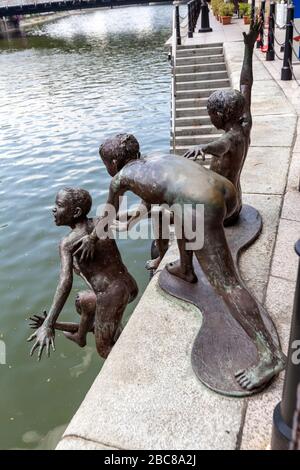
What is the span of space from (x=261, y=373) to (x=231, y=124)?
2249mm

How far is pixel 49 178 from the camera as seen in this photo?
467 inches

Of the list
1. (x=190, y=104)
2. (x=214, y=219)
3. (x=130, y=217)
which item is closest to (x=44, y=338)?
(x=130, y=217)

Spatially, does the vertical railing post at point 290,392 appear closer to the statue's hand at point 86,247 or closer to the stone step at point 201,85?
the statue's hand at point 86,247

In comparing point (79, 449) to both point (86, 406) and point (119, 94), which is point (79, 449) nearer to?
point (86, 406)

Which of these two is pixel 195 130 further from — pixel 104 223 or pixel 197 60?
pixel 104 223

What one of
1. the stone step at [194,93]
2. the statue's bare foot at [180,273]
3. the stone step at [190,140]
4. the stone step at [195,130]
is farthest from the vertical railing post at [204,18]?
the statue's bare foot at [180,273]

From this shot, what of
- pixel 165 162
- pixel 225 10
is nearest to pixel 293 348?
pixel 165 162

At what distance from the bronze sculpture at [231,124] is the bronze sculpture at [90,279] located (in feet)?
3.37

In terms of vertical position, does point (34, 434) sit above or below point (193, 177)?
below

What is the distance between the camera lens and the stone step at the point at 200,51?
1438 centimetres

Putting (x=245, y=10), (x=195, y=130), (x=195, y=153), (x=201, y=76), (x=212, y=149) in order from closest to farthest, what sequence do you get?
(x=195, y=153)
(x=212, y=149)
(x=195, y=130)
(x=201, y=76)
(x=245, y=10)

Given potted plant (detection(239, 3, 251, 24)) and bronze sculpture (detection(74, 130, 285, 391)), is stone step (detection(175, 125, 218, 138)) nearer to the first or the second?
bronze sculpture (detection(74, 130, 285, 391))

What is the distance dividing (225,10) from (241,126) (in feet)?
72.3

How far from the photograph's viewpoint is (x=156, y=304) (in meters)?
3.73
